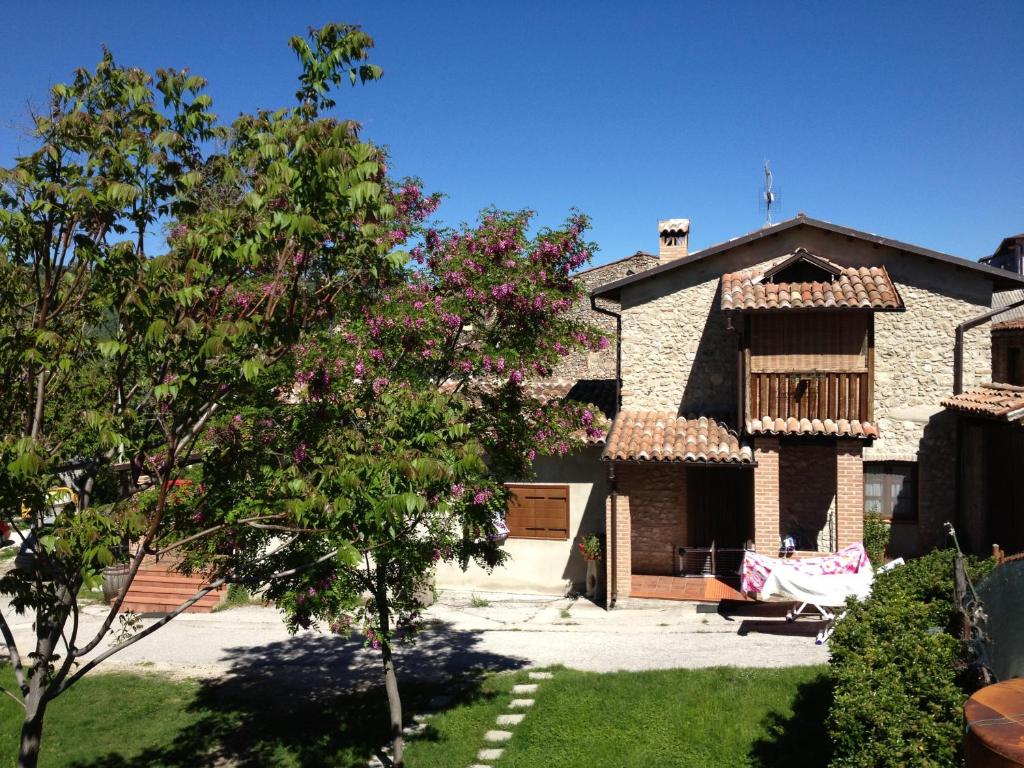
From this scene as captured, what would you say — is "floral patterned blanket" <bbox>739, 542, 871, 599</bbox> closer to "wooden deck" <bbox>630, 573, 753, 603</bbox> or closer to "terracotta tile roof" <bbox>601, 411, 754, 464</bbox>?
"wooden deck" <bbox>630, 573, 753, 603</bbox>

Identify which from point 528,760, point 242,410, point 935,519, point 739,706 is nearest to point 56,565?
point 242,410

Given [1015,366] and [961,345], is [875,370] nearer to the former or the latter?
[961,345]

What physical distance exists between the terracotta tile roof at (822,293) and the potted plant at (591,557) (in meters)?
5.37

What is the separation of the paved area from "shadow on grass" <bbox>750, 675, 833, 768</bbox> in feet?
6.38

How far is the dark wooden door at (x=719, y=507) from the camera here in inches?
687

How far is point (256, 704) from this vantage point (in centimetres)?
1220

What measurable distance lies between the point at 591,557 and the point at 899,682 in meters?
10.3

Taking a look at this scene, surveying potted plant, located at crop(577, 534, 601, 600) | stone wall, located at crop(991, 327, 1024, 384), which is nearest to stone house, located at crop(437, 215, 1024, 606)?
potted plant, located at crop(577, 534, 601, 600)

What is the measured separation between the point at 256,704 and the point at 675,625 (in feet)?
23.4

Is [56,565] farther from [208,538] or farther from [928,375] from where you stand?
[928,375]

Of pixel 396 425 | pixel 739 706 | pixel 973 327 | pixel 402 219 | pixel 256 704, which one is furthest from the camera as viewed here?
pixel 973 327

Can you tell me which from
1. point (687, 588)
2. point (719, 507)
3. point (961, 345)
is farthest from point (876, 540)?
point (961, 345)

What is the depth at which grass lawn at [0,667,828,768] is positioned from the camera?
944 cm

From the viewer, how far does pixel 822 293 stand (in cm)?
1555
